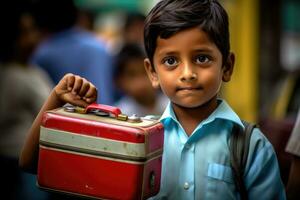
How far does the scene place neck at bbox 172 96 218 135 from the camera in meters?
3.16

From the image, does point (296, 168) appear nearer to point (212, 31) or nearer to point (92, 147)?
point (212, 31)

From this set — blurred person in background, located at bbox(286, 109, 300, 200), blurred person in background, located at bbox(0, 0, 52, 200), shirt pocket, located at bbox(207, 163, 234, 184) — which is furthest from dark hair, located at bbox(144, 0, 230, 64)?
blurred person in background, located at bbox(0, 0, 52, 200)

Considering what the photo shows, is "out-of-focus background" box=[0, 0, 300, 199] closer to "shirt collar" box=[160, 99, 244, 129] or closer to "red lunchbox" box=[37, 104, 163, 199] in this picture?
"shirt collar" box=[160, 99, 244, 129]

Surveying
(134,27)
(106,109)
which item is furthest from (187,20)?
(134,27)

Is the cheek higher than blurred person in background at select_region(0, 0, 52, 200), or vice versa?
the cheek

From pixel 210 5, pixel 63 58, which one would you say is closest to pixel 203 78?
pixel 210 5

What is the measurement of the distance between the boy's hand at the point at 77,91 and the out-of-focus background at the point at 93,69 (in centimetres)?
159

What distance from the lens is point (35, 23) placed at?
632 cm

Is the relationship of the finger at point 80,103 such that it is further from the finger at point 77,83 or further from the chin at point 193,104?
the chin at point 193,104

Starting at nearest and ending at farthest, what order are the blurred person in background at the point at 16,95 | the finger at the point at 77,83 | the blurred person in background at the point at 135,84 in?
the finger at the point at 77,83, the blurred person in background at the point at 16,95, the blurred person in background at the point at 135,84

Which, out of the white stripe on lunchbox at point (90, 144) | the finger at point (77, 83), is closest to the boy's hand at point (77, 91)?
the finger at point (77, 83)

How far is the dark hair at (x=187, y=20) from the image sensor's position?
299 cm

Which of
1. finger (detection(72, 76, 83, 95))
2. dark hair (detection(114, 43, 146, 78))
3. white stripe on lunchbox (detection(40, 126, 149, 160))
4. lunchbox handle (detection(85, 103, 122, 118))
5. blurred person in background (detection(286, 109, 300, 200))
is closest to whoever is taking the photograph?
white stripe on lunchbox (detection(40, 126, 149, 160))

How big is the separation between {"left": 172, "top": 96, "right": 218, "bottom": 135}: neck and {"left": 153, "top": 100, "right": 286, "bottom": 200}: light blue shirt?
0.15 ft
